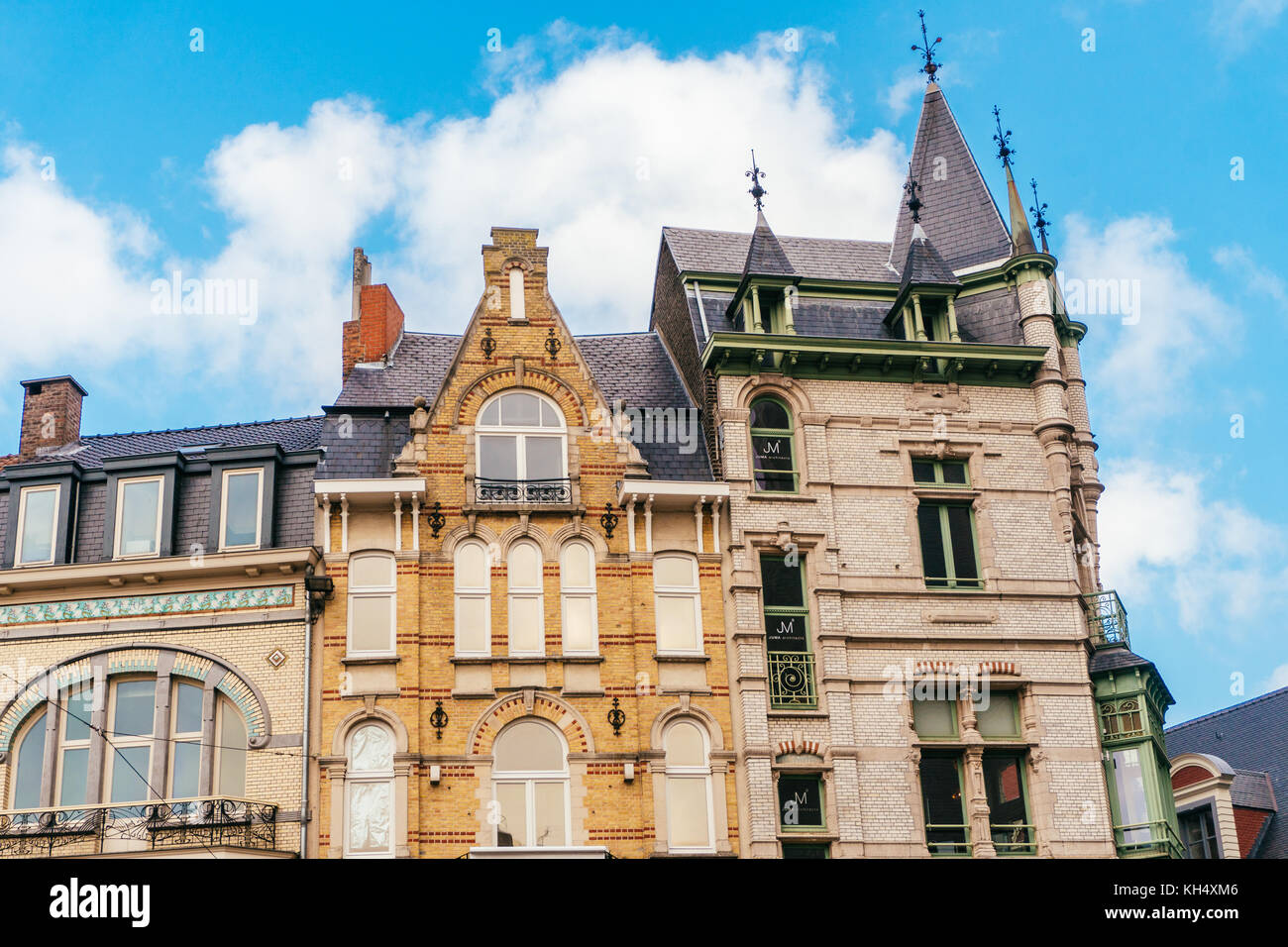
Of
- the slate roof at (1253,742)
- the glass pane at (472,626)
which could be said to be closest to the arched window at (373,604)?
the glass pane at (472,626)

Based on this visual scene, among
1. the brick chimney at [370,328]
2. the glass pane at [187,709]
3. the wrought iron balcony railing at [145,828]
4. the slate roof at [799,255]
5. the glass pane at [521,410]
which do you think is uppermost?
the slate roof at [799,255]

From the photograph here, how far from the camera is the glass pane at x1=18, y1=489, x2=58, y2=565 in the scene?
Answer: 88.7 ft

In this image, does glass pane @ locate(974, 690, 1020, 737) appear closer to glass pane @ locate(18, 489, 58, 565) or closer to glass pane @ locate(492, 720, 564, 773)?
glass pane @ locate(492, 720, 564, 773)

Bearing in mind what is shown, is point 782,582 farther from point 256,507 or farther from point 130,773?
point 130,773

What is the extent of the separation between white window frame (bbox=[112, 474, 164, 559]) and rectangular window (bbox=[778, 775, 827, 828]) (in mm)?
11518

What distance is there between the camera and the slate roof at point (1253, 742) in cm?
3575

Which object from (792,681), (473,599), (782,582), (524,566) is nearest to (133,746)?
→ (473,599)

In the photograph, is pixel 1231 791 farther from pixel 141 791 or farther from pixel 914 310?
pixel 141 791

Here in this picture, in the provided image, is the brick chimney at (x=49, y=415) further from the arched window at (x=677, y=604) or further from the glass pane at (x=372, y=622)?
the arched window at (x=677, y=604)

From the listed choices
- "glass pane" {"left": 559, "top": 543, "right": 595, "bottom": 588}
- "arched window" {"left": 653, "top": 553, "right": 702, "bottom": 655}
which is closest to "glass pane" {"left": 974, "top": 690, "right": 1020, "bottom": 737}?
"arched window" {"left": 653, "top": 553, "right": 702, "bottom": 655}

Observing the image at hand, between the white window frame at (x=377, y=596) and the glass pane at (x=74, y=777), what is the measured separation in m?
4.68
